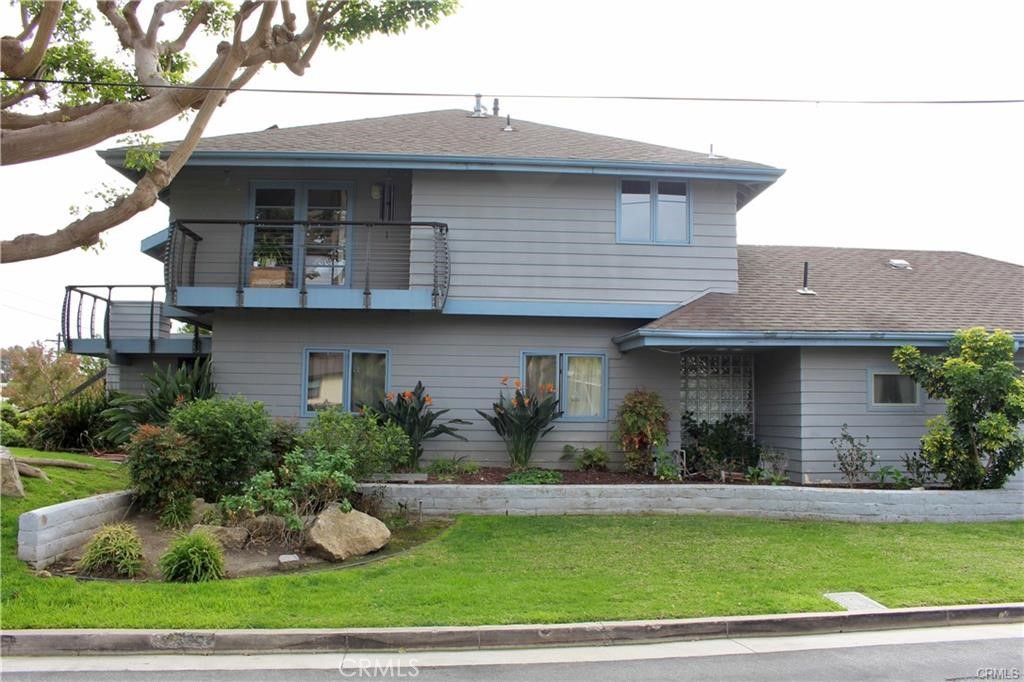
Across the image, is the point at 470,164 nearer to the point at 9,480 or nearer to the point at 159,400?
the point at 159,400

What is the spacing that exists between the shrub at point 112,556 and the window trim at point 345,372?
5760 millimetres

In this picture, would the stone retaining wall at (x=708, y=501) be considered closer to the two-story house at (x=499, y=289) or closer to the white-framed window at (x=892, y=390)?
the two-story house at (x=499, y=289)

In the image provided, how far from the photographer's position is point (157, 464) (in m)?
9.61

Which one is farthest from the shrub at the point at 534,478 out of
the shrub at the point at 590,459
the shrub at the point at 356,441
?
the shrub at the point at 356,441

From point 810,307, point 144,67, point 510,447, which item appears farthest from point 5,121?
point 810,307

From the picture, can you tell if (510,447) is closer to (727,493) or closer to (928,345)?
(727,493)

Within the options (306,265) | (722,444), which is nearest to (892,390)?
(722,444)

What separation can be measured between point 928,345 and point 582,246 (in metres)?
5.90

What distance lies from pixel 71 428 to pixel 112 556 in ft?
31.6

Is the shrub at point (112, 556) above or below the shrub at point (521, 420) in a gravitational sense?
below

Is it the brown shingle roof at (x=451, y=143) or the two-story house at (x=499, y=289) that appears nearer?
the two-story house at (x=499, y=289)

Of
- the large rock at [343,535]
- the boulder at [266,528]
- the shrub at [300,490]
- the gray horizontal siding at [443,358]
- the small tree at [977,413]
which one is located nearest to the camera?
the large rock at [343,535]

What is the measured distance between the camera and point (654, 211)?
561 inches

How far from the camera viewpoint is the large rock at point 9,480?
9344 millimetres
